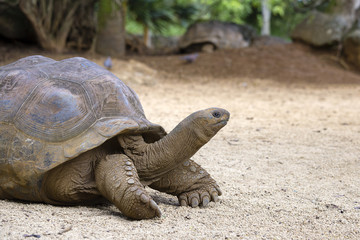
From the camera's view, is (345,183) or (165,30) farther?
(165,30)

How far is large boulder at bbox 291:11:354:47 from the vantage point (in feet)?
38.5

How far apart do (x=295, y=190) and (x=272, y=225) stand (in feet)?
2.58

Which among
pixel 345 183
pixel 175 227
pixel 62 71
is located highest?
pixel 62 71

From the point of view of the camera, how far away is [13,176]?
2.39m

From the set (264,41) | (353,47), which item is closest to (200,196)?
(353,47)

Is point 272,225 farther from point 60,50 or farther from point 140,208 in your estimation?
point 60,50

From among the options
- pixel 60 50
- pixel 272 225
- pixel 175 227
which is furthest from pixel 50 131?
pixel 60 50

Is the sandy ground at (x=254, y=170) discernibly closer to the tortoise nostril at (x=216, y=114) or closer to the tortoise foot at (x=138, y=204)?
the tortoise foot at (x=138, y=204)

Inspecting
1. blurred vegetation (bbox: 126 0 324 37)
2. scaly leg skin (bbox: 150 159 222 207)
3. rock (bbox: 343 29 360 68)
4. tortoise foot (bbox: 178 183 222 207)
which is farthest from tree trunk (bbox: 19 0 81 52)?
tortoise foot (bbox: 178 183 222 207)

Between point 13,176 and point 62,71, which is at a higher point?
point 62,71

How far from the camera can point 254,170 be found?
3.58 m

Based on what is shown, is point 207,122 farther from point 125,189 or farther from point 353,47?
point 353,47

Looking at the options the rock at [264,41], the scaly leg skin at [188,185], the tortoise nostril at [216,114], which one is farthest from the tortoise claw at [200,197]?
the rock at [264,41]

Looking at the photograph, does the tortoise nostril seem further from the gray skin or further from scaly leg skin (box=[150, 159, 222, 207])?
scaly leg skin (box=[150, 159, 222, 207])
